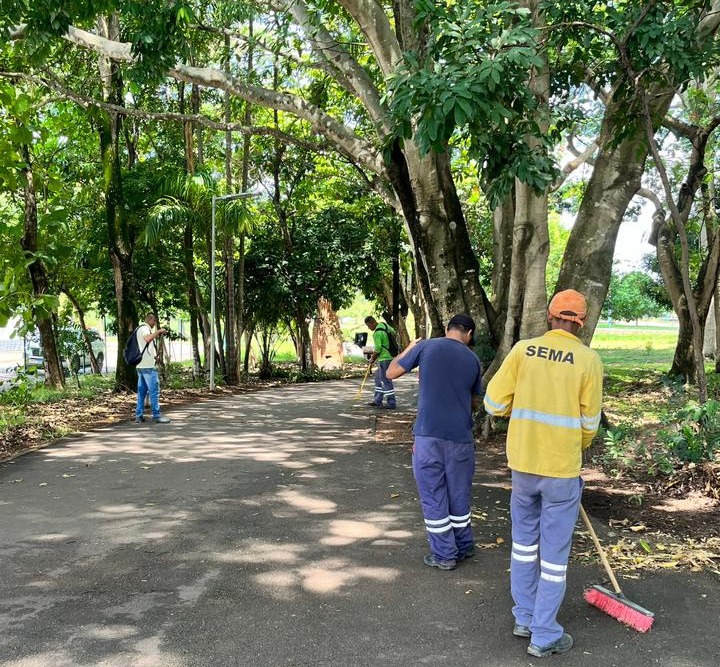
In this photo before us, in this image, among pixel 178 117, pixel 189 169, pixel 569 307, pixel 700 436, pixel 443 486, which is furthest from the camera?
pixel 189 169

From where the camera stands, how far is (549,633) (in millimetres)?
3871

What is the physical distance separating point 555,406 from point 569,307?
583 mm

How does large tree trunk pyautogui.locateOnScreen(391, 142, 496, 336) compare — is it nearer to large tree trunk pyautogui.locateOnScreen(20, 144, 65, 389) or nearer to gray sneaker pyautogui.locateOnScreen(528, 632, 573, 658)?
large tree trunk pyautogui.locateOnScreen(20, 144, 65, 389)

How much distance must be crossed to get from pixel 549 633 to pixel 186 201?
1616cm

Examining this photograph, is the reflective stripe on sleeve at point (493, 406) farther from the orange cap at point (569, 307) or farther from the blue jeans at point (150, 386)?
the blue jeans at point (150, 386)

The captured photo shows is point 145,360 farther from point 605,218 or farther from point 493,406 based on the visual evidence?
point 493,406

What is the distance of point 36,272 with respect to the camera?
15.8m

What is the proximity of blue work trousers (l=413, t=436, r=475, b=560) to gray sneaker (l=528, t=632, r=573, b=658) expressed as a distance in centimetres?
131

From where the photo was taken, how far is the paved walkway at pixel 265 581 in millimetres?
3893

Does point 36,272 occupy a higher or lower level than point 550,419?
higher

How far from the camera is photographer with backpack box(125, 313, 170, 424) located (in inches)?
457

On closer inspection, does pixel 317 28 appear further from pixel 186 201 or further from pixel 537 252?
pixel 186 201

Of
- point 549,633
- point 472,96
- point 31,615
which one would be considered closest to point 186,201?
point 472,96

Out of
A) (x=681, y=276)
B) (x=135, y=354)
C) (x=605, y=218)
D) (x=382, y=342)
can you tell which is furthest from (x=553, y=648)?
(x=681, y=276)
